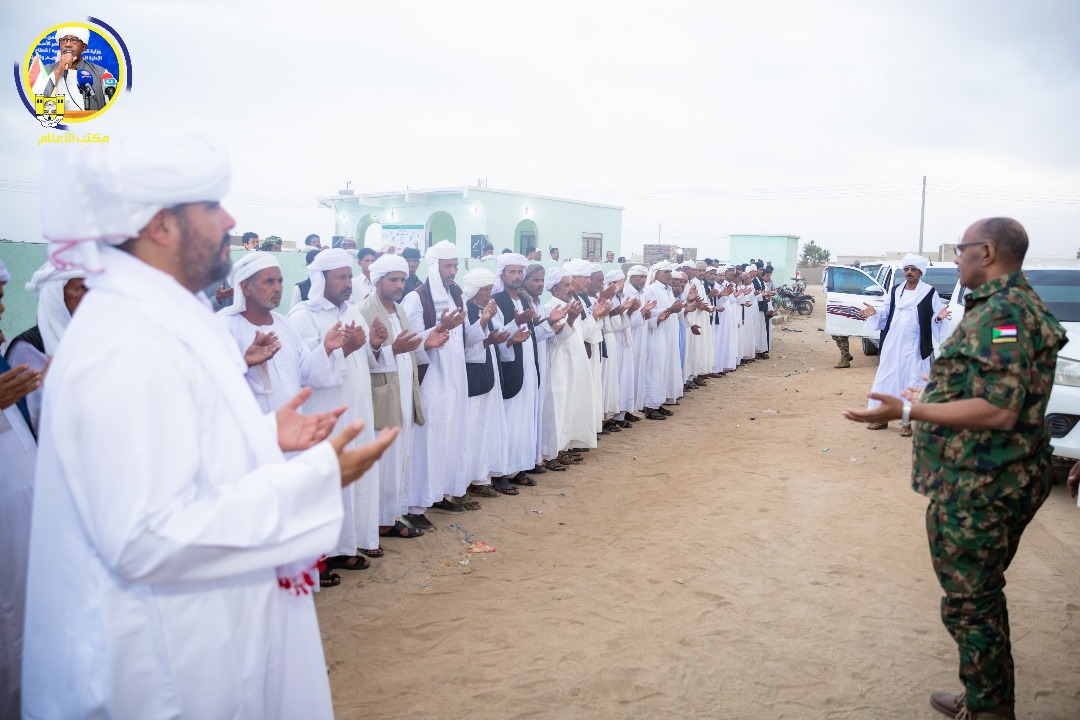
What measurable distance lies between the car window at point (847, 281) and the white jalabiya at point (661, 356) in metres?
6.49

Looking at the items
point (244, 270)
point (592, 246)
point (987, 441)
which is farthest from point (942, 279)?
point (592, 246)

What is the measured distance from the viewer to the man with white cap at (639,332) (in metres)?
10.2

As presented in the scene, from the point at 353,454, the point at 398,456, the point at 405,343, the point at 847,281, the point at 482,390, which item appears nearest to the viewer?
the point at 353,454

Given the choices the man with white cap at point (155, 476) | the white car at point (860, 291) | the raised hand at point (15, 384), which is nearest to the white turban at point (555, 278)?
the raised hand at point (15, 384)

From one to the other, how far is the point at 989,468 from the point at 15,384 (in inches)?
148

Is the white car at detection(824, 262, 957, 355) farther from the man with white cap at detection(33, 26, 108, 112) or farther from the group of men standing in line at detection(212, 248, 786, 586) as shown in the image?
the man with white cap at detection(33, 26, 108, 112)

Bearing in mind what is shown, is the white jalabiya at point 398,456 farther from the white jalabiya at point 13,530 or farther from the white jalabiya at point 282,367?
the white jalabiya at point 13,530

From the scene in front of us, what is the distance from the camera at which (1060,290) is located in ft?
23.4

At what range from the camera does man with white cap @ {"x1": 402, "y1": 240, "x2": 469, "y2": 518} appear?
19.4ft

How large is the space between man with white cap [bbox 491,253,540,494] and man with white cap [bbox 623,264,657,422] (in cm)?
317

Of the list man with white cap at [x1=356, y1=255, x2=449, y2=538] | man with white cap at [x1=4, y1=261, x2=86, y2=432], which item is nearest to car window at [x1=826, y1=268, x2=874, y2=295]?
man with white cap at [x1=356, y1=255, x2=449, y2=538]

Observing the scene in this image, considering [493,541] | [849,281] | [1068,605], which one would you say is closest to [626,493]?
[493,541]

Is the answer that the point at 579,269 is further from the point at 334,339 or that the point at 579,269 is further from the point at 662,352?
the point at 334,339

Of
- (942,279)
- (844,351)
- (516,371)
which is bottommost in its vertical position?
(844,351)
